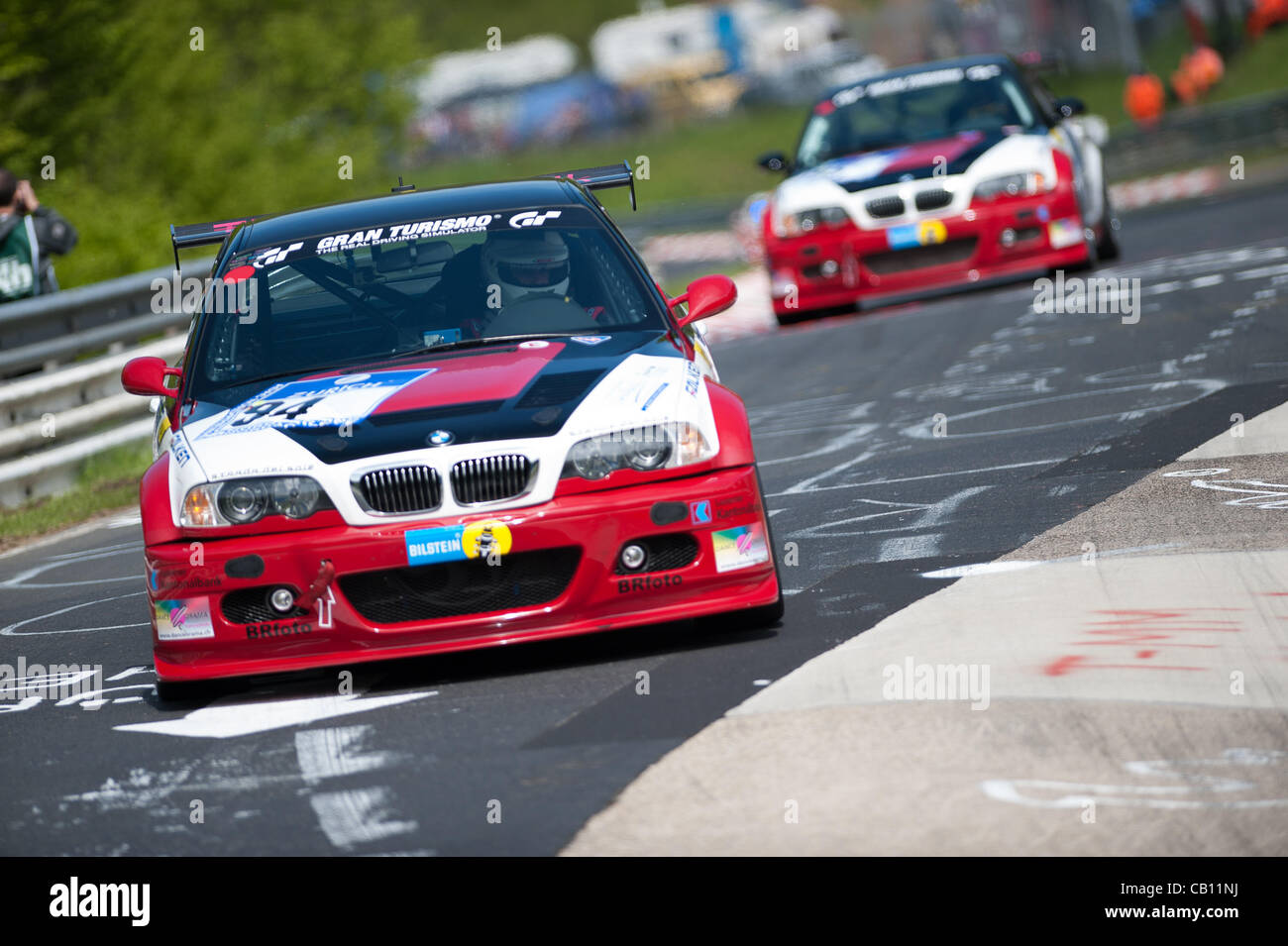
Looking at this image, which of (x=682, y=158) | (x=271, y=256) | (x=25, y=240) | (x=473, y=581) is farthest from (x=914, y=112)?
(x=682, y=158)

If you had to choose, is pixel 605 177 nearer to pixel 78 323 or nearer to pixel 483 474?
pixel 483 474

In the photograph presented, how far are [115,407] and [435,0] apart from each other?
2934 inches

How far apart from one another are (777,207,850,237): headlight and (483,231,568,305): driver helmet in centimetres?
788

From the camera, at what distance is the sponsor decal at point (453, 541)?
5594mm

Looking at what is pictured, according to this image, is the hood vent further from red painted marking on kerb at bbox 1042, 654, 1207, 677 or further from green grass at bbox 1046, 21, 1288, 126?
green grass at bbox 1046, 21, 1288, 126

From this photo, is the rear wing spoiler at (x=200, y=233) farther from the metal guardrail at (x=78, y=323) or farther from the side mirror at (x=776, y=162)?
the side mirror at (x=776, y=162)

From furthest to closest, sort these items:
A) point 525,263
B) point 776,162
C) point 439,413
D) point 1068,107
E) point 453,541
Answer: point 776,162
point 1068,107
point 525,263
point 439,413
point 453,541

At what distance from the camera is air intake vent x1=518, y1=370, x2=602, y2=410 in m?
5.85

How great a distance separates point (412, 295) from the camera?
677 cm

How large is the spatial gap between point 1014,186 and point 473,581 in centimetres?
941

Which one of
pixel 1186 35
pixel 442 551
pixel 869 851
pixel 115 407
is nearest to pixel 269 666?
pixel 442 551
